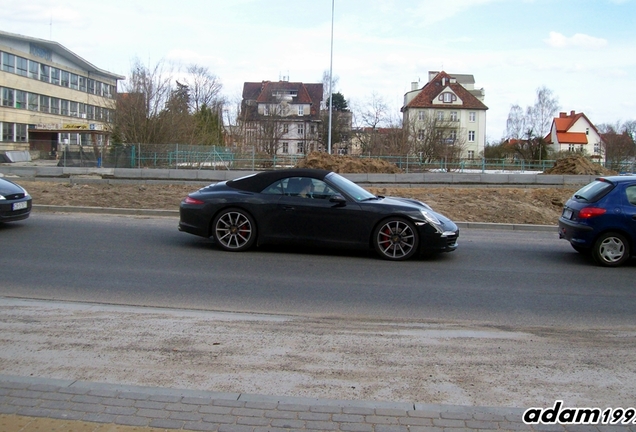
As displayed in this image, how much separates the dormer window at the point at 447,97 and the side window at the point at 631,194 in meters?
73.6

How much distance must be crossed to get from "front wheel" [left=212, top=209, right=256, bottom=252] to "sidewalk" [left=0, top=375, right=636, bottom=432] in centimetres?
594

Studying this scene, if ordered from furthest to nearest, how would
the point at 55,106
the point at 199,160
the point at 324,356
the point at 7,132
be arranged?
the point at 55,106
the point at 7,132
the point at 199,160
the point at 324,356

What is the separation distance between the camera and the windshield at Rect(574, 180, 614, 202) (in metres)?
9.88

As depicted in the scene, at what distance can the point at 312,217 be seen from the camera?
9.72 metres

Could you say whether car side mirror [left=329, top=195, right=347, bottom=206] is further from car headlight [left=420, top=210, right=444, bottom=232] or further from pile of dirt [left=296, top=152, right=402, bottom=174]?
pile of dirt [left=296, top=152, right=402, bottom=174]

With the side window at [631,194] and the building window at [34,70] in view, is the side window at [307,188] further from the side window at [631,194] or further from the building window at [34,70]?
the building window at [34,70]

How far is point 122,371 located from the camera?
14.7 ft

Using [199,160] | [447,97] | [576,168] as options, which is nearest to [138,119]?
[199,160]

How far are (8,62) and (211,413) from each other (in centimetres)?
6648

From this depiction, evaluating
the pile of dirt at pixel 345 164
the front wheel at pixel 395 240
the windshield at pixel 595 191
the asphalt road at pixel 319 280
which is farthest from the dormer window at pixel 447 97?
the front wheel at pixel 395 240

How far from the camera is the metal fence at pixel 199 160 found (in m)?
34.7

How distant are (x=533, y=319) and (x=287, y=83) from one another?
264ft

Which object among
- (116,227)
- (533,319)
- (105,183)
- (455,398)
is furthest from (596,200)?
(105,183)

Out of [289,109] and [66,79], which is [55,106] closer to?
[66,79]
